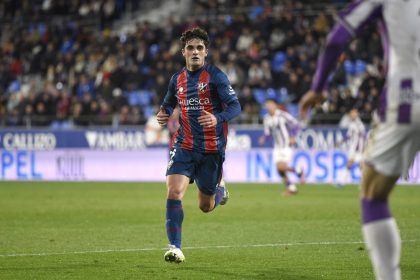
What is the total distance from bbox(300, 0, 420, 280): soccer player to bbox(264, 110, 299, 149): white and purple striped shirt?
1717 cm

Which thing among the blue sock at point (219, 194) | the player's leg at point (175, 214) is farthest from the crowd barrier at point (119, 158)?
the player's leg at point (175, 214)

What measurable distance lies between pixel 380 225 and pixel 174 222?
12.8ft

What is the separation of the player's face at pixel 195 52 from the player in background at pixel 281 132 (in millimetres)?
12993

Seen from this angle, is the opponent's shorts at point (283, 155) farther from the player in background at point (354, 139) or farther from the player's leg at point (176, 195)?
the player's leg at point (176, 195)

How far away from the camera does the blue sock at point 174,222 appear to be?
9.10 m

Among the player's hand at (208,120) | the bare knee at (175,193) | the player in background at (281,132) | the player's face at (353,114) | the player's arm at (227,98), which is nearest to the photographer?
the player's hand at (208,120)

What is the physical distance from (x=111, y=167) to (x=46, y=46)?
7930mm

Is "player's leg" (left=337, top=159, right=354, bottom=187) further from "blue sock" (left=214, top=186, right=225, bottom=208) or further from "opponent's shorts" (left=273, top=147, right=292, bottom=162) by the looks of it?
"blue sock" (left=214, top=186, right=225, bottom=208)

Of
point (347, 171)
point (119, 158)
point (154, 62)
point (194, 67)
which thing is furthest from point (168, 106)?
point (154, 62)

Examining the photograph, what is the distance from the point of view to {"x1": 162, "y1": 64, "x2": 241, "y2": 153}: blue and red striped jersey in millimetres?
9617

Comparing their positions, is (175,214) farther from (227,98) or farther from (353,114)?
(353,114)

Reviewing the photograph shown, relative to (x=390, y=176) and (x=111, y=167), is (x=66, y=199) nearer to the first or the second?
(x=111, y=167)

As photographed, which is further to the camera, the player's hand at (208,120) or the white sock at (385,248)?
the player's hand at (208,120)

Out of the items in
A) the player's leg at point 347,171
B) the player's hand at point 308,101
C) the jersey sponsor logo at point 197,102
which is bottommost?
the player's leg at point 347,171
